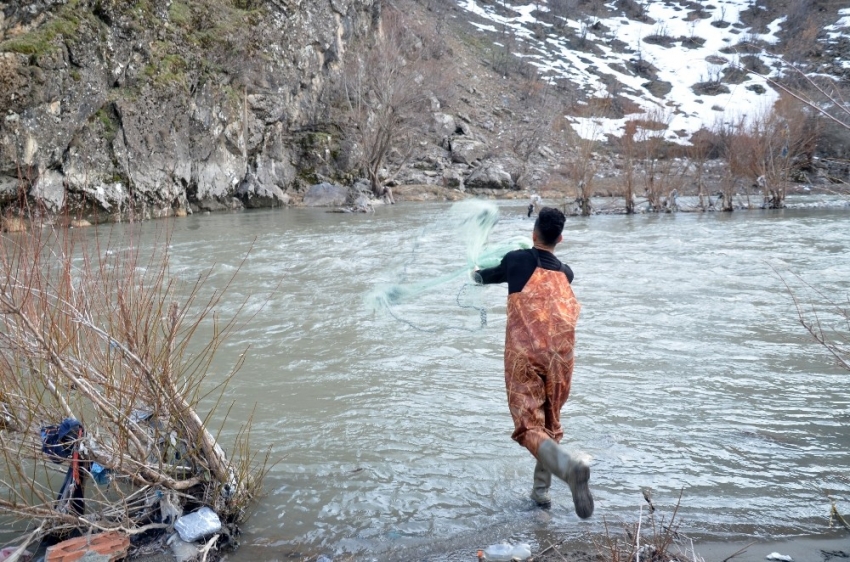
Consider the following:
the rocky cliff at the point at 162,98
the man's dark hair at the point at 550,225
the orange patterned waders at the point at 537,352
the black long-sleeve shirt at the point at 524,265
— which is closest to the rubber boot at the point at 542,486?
the orange patterned waders at the point at 537,352

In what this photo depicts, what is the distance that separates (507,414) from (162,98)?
24269mm

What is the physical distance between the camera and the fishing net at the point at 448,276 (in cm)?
525

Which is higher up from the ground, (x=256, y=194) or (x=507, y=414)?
(x=256, y=194)

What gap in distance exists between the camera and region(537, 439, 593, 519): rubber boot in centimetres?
325

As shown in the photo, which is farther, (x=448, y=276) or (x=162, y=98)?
(x=162, y=98)

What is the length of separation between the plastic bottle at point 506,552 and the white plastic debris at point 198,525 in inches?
61.9

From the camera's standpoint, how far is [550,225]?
3.89 m

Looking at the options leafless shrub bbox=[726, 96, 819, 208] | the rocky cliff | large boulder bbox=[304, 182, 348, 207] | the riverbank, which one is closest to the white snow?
leafless shrub bbox=[726, 96, 819, 208]

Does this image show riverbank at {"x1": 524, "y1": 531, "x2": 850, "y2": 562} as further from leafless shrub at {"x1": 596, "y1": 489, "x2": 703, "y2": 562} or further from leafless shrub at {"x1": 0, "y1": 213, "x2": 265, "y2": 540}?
leafless shrub at {"x1": 0, "y1": 213, "x2": 265, "y2": 540}

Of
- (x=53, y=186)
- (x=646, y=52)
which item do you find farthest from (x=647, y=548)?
(x=646, y=52)

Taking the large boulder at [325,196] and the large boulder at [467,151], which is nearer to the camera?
the large boulder at [325,196]

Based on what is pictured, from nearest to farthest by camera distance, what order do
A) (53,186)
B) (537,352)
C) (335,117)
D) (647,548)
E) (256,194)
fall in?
1. (647,548)
2. (537,352)
3. (53,186)
4. (256,194)
5. (335,117)

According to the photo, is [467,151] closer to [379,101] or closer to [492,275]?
[379,101]

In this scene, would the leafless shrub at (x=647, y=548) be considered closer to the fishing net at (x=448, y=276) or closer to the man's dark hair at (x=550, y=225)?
the man's dark hair at (x=550, y=225)
